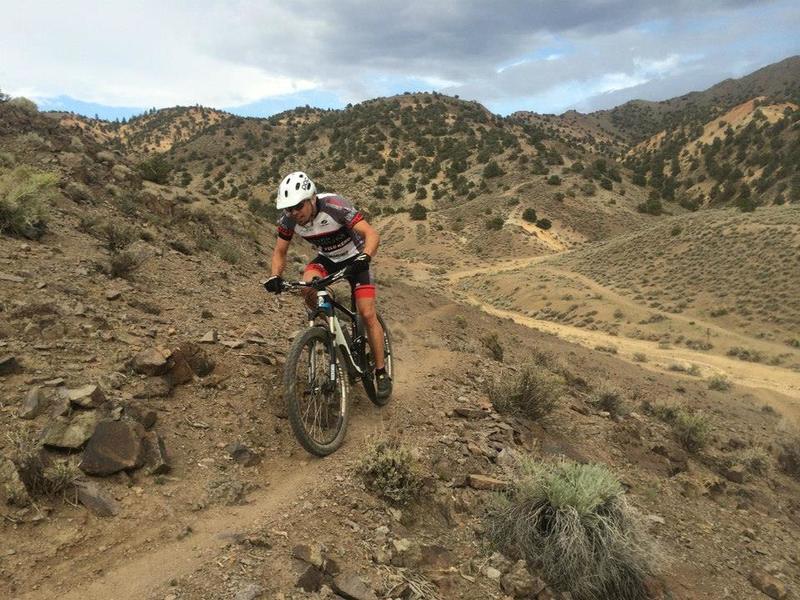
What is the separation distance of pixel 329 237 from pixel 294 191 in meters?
0.74

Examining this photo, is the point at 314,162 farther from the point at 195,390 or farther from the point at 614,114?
the point at 614,114

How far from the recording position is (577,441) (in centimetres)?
729

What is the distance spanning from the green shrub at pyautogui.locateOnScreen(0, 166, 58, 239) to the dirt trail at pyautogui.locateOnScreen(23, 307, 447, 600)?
683 cm

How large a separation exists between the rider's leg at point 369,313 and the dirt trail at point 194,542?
3.00 ft

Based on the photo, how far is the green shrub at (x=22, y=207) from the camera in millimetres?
8352

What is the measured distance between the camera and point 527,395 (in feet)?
24.0

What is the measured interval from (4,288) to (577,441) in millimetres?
7749

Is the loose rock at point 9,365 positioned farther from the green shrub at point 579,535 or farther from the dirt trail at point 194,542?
the green shrub at point 579,535

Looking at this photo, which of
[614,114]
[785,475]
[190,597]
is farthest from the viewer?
[614,114]

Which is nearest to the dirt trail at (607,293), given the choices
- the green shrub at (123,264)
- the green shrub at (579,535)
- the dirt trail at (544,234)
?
the dirt trail at (544,234)

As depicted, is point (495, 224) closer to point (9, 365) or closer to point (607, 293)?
point (607, 293)

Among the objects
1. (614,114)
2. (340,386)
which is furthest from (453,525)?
(614,114)

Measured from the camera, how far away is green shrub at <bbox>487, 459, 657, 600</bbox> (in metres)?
4.18

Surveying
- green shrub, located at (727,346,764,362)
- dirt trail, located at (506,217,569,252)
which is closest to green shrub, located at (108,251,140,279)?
green shrub, located at (727,346,764,362)
